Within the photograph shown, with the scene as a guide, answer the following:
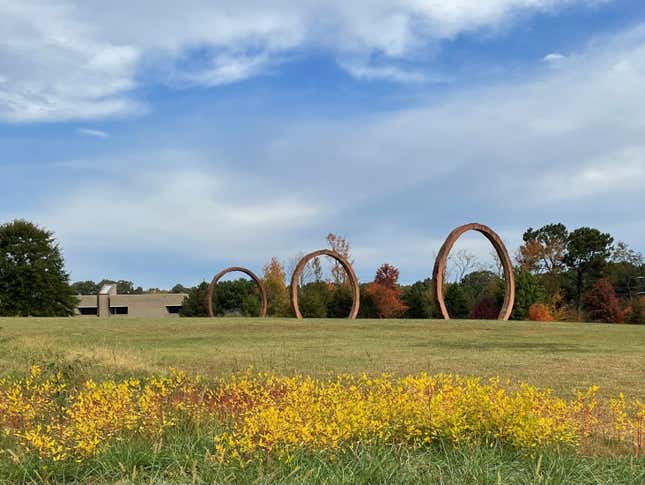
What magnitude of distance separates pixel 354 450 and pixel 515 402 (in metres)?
1.13

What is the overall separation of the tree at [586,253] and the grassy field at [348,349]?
23603mm

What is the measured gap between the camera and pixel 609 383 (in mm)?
7582

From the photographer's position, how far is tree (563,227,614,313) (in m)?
39.0

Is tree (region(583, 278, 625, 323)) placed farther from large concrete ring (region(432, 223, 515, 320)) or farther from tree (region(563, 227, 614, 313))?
large concrete ring (region(432, 223, 515, 320))

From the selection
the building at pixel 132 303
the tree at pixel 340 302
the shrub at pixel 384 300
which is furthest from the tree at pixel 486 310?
the building at pixel 132 303

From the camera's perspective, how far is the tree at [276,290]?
37594mm

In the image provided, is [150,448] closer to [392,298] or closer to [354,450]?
[354,450]

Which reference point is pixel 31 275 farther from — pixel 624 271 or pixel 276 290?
pixel 624 271

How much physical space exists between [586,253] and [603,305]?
7.43 meters

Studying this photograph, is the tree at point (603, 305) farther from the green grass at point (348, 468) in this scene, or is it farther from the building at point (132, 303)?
the building at point (132, 303)

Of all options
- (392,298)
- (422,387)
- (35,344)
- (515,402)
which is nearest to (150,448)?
(422,387)

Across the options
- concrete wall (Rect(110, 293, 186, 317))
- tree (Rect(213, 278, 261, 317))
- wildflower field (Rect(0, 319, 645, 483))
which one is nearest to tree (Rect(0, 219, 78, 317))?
tree (Rect(213, 278, 261, 317))

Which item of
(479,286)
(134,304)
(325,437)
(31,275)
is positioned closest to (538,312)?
(479,286)

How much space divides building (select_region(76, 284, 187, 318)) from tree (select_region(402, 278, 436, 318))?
29.3m
